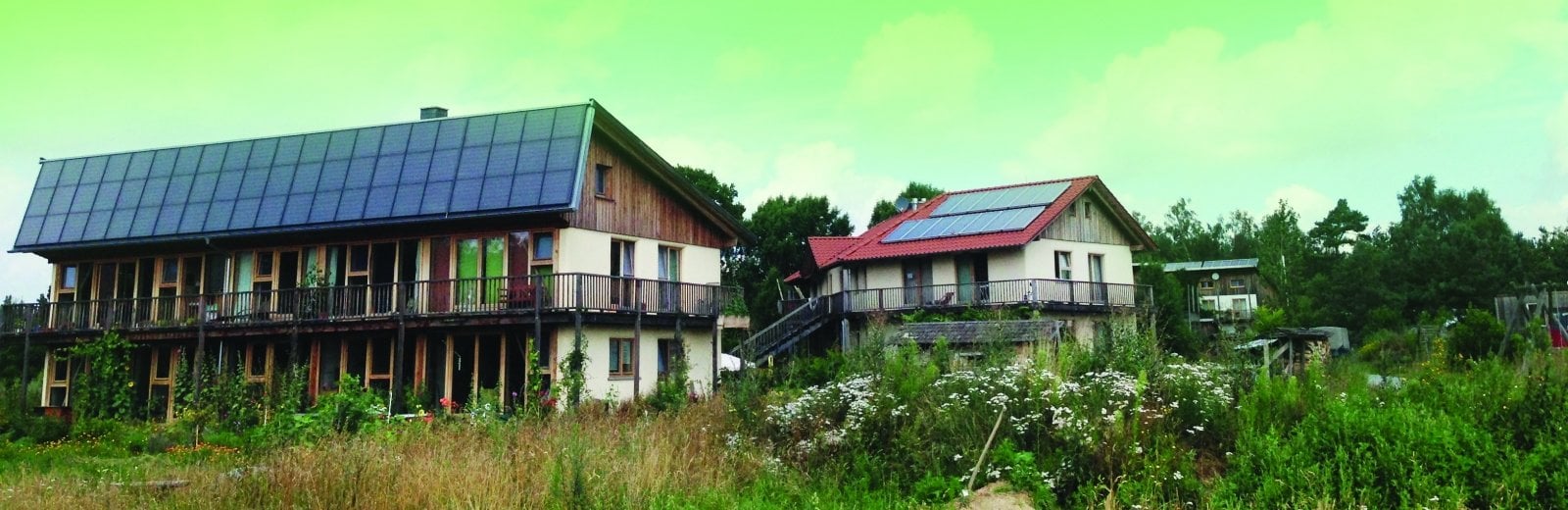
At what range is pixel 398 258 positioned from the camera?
2589cm

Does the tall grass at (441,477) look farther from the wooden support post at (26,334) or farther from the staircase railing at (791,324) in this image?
the staircase railing at (791,324)

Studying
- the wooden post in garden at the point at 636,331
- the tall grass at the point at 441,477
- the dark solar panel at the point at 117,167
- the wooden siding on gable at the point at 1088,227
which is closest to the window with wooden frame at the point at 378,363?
the wooden post in garden at the point at 636,331

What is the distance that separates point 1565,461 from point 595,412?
12105mm

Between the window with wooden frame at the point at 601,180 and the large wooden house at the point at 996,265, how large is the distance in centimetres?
850

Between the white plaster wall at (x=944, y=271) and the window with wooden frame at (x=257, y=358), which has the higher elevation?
the white plaster wall at (x=944, y=271)

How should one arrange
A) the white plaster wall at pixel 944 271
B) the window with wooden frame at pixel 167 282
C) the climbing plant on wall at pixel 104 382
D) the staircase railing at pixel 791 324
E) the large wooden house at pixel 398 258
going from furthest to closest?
the white plaster wall at pixel 944 271
the staircase railing at pixel 791 324
the window with wooden frame at pixel 167 282
the climbing plant on wall at pixel 104 382
the large wooden house at pixel 398 258

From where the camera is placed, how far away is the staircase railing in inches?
1346

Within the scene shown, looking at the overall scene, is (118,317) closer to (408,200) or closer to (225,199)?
(225,199)

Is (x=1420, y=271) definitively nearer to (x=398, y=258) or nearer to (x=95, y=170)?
(x=398, y=258)

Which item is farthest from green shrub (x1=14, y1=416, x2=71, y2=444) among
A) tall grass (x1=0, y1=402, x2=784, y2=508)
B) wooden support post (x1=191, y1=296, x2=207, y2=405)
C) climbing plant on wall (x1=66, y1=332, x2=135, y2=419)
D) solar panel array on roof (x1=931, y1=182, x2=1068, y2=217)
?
solar panel array on roof (x1=931, y1=182, x2=1068, y2=217)

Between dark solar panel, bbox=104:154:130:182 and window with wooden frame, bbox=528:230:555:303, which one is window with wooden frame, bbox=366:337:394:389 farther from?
dark solar panel, bbox=104:154:130:182

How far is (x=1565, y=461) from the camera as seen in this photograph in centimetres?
1001

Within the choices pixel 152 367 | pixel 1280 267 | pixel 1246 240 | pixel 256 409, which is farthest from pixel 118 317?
pixel 1246 240

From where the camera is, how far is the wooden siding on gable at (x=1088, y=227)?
118 ft
